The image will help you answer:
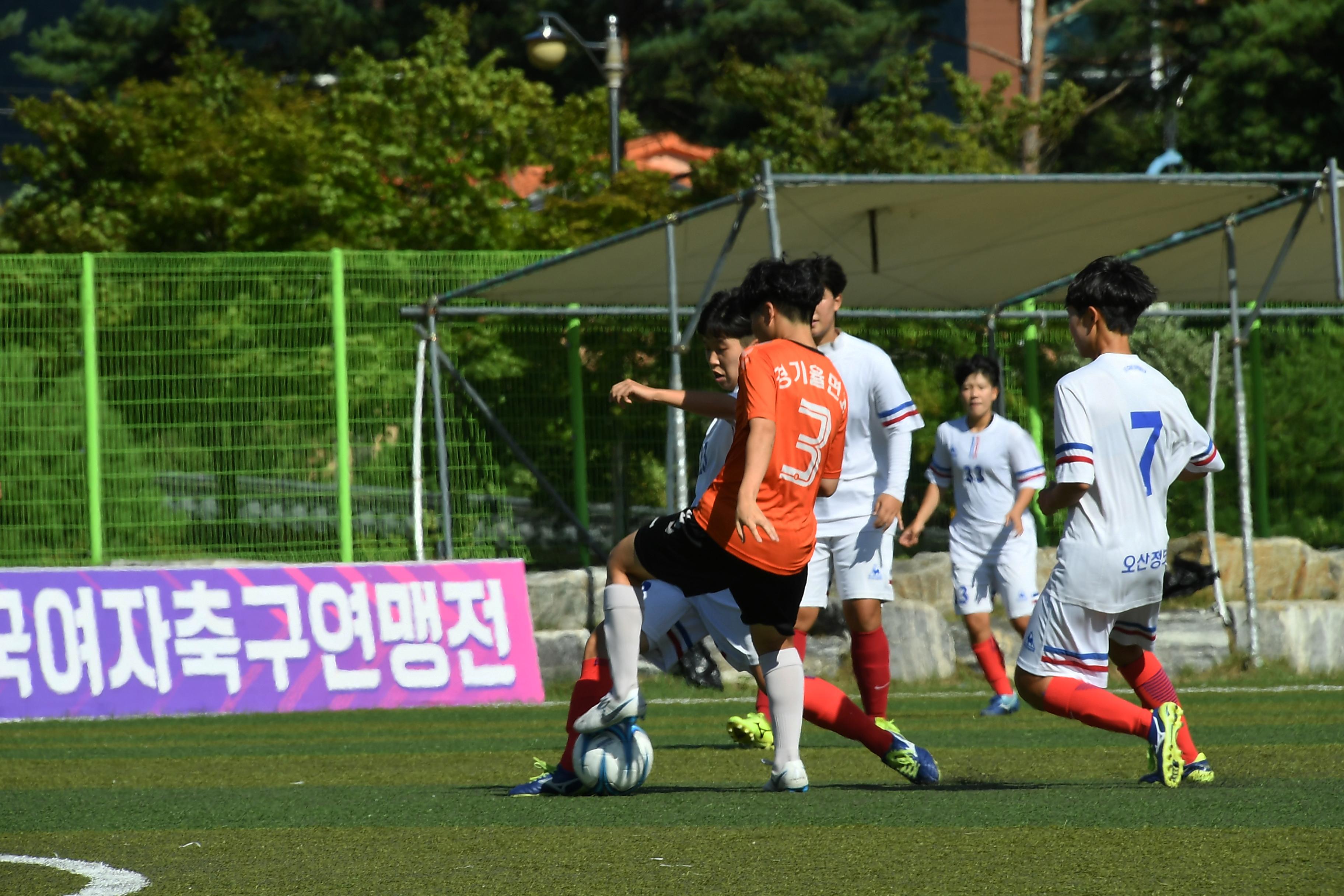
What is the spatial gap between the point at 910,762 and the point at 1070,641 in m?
0.72

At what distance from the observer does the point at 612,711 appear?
5461 millimetres

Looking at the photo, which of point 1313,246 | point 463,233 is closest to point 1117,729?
point 1313,246

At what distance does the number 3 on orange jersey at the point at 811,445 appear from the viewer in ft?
17.7

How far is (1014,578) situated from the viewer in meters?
9.91

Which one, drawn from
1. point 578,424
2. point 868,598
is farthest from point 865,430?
point 578,424

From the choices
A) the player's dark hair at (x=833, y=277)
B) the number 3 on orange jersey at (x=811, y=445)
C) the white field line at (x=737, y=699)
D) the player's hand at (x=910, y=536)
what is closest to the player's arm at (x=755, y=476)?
the number 3 on orange jersey at (x=811, y=445)

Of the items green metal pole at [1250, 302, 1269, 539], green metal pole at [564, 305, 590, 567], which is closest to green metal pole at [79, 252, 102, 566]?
green metal pole at [564, 305, 590, 567]

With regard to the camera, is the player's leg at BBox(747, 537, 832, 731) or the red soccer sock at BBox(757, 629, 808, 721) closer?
the red soccer sock at BBox(757, 629, 808, 721)

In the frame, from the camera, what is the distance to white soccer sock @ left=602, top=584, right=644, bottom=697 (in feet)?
18.1

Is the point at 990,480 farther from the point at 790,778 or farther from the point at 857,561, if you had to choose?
the point at 790,778

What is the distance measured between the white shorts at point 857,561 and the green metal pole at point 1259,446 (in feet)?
26.3

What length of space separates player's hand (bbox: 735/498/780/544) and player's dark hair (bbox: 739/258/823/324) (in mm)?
737

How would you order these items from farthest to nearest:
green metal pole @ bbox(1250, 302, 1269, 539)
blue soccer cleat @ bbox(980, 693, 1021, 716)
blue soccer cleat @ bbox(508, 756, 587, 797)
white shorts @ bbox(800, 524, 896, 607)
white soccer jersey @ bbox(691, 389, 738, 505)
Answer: green metal pole @ bbox(1250, 302, 1269, 539)
blue soccer cleat @ bbox(980, 693, 1021, 716)
white shorts @ bbox(800, 524, 896, 607)
white soccer jersey @ bbox(691, 389, 738, 505)
blue soccer cleat @ bbox(508, 756, 587, 797)

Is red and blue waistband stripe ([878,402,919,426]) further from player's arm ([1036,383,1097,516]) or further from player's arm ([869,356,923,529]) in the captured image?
player's arm ([1036,383,1097,516])
